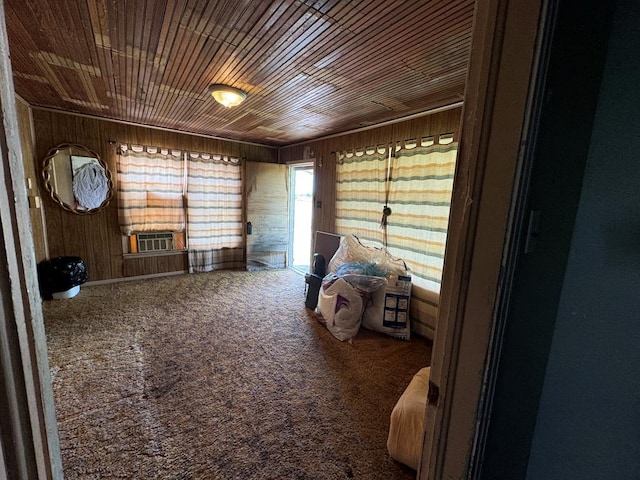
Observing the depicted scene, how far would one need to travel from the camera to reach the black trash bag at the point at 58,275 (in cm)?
321

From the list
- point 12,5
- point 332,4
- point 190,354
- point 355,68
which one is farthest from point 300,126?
point 190,354

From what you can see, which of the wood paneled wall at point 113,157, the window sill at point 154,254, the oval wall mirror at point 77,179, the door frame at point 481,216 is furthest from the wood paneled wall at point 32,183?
the door frame at point 481,216

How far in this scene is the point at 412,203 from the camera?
2914 mm

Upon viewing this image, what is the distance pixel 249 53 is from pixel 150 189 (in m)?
3.06

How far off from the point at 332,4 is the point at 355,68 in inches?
26.6

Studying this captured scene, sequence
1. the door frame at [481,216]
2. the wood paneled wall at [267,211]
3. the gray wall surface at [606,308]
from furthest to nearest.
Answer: the wood paneled wall at [267,211] < the gray wall surface at [606,308] < the door frame at [481,216]

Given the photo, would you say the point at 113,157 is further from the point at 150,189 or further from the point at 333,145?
the point at 333,145

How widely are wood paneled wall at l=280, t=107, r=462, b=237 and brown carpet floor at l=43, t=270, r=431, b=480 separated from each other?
1.63 m

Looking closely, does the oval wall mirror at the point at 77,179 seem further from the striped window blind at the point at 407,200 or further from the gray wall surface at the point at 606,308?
the gray wall surface at the point at 606,308

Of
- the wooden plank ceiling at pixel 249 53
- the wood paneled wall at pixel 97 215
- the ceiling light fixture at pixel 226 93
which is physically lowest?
the wood paneled wall at pixel 97 215

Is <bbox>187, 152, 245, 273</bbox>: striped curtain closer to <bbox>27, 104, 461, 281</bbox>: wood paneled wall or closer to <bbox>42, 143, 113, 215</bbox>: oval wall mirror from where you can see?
<bbox>27, 104, 461, 281</bbox>: wood paneled wall

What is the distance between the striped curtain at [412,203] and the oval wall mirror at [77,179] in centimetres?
334

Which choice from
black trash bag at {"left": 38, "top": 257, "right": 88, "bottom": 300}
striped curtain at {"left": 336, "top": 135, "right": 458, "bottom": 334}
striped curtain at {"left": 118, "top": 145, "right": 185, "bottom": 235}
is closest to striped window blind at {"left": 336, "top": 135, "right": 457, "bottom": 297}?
striped curtain at {"left": 336, "top": 135, "right": 458, "bottom": 334}

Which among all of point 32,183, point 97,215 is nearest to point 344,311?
point 97,215
